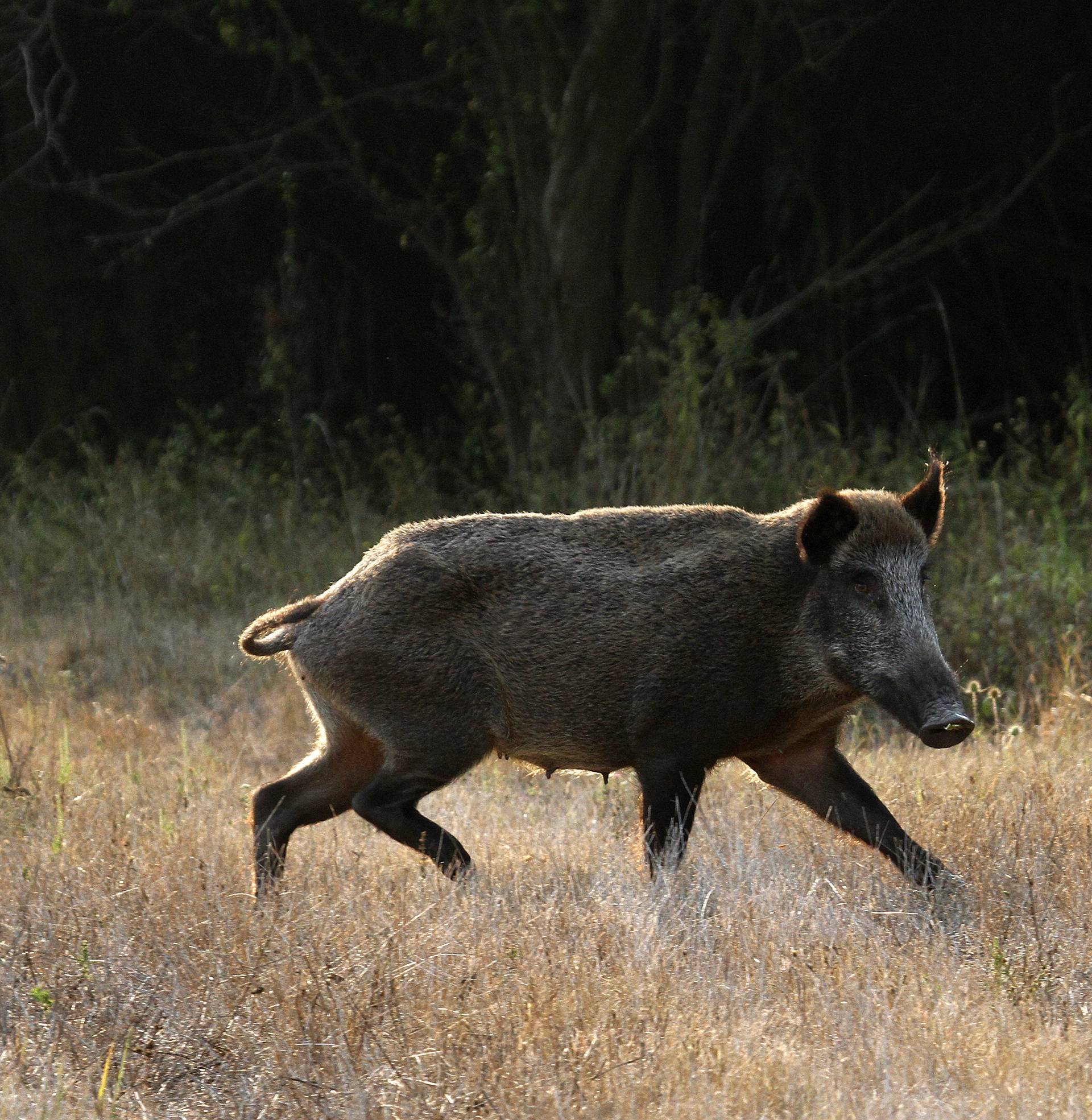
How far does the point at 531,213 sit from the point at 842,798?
292 inches

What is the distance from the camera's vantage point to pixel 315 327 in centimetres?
1499

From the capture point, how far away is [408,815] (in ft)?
17.4

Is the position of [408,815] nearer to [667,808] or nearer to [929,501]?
[667,808]

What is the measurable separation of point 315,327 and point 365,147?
6.26ft

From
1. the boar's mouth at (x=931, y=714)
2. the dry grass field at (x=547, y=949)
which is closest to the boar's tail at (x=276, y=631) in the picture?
the dry grass field at (x=547, y=949)

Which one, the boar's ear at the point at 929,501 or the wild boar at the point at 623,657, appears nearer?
the wild boar at the point at 623,657

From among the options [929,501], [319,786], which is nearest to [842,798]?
[929,501]

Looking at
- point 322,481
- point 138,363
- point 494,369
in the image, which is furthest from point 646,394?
point 138,363

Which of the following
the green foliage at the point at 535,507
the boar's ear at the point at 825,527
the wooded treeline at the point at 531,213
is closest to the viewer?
the boar's ear at the point at 825,527

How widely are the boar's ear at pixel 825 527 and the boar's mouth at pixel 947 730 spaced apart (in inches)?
28.2

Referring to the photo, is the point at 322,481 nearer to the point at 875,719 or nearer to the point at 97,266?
the point at 97,266

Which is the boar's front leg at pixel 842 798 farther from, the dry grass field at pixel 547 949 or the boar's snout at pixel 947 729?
the boar's snout at pixel 947 729

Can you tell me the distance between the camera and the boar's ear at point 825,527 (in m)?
5.23

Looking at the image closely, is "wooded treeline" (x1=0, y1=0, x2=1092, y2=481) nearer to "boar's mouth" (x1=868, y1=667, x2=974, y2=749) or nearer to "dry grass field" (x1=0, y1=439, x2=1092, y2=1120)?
"dry grass field" (x1=0, y1=439, x2=1092, y2=1120)
